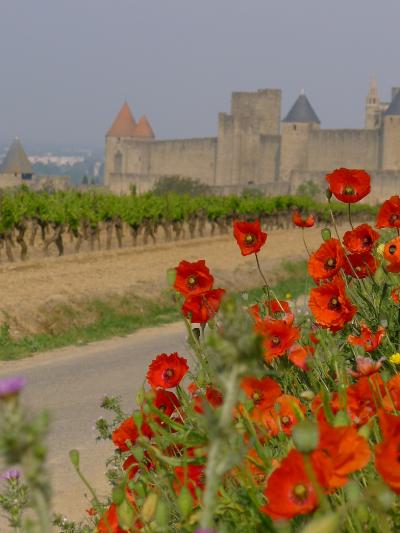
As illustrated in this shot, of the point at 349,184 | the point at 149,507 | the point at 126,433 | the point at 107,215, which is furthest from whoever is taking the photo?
the point at 107,215

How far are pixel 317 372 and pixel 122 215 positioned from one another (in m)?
19.8

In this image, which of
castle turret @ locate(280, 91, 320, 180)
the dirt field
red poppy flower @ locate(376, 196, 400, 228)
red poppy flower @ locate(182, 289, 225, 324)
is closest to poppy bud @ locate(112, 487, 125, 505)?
red poppy flower @ locate(182, 289, 225, 324)

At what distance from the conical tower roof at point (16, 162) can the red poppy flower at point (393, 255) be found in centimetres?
7361

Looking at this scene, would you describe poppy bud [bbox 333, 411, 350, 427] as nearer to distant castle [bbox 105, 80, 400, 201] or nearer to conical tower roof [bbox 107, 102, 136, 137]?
distant castle [bbox 105, 80, 400, 201]

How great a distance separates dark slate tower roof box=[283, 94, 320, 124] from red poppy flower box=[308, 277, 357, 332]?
57041 mm

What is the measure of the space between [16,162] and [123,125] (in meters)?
10.2

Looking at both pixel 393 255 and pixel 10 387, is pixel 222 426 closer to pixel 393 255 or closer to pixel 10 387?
pixel 10 387

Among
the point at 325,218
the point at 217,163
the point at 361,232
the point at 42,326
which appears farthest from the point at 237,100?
the point at 361,232

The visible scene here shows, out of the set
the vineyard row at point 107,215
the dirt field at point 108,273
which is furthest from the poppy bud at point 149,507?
the vineyard row at point 107,215

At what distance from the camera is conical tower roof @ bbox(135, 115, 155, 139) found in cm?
8362

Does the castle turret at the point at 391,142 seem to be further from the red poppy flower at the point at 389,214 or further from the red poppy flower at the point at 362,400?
the red poppy flower at the point at 362,400

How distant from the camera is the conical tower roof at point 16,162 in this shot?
7619cm

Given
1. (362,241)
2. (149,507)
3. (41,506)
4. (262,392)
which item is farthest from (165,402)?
(41,506)

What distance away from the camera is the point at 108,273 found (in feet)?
46.3
